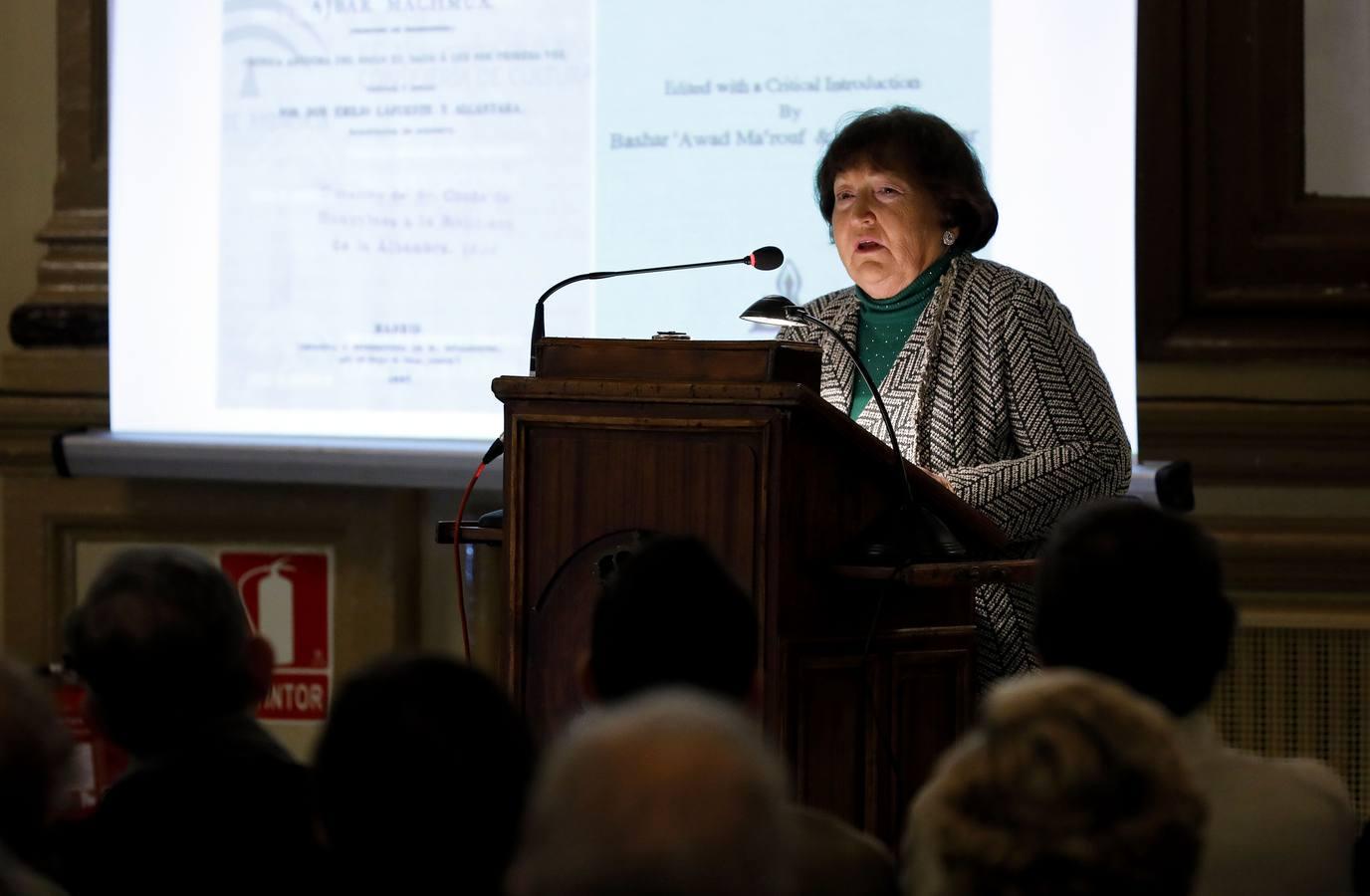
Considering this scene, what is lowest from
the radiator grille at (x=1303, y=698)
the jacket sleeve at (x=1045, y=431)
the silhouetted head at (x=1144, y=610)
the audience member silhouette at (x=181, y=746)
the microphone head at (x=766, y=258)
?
the radiator grille at (x=1303, y=698)

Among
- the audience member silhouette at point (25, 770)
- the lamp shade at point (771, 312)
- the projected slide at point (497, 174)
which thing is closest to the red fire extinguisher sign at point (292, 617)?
the projected slide at point (497, 174)

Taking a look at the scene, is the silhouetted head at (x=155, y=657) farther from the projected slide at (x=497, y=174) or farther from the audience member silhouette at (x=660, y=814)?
the projected slide at (x=497, y=174)

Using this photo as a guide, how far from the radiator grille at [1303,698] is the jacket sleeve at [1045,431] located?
1.39m

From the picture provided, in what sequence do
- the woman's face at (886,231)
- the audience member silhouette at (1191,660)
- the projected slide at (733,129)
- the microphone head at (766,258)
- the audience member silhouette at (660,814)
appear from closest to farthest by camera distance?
the audience member silhouette at (660,814)
the audience member silhouette at (1191,660)
the microphone head at (766,258)
the woman's face at (886,231)
the projected slide at (733,129)

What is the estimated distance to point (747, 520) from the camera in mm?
2111

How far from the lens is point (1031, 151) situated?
3.82m

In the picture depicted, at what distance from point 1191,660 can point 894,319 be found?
1.47 meters

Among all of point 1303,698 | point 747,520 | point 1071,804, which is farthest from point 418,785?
point 1303,698

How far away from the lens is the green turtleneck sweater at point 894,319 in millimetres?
2914

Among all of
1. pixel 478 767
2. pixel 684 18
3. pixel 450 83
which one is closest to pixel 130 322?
pixel 450 83

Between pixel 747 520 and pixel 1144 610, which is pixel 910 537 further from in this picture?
pixel 1144 610

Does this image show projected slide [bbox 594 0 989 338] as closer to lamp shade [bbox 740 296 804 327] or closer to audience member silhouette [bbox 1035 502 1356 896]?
lamp shade [bbox 740 296 804 327]

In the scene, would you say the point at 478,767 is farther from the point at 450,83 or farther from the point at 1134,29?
the point at 450,83

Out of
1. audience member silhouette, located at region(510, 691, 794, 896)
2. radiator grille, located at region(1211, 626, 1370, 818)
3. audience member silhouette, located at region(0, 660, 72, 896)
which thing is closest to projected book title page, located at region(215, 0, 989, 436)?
radiator grille, located at region(1211, 626, 1370, 818)
